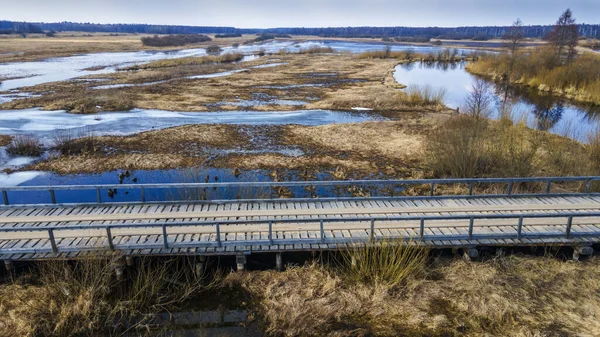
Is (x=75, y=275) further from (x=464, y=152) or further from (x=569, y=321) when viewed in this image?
(x=464, y=152)

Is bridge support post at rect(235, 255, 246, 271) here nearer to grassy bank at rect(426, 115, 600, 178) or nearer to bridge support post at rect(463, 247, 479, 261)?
bridge support post at rect(463, 247, 479, 261)

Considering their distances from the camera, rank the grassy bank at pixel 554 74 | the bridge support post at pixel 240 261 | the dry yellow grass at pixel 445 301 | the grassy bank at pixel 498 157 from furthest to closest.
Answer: the grassy bank at pixel 554 74
the grassy bank at pixel 498 157
the bridge support post at pixel 240 261
the dry yellow grass at pixel 445 301

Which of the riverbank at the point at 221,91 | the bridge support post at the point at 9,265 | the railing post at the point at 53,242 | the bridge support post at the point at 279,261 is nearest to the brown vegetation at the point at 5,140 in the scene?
the riverbank at the point at 221,91

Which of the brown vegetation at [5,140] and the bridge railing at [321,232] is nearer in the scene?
the bridge railing at [321,232]

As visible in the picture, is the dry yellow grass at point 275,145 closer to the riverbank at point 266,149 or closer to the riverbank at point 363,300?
the riverbank at point 266,149

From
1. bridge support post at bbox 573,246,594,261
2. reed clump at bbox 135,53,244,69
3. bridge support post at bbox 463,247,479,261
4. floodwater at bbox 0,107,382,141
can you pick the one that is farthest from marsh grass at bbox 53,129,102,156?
reed clump at bbox 135,53,244,69

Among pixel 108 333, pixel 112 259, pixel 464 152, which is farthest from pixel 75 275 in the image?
pixel 464 152
